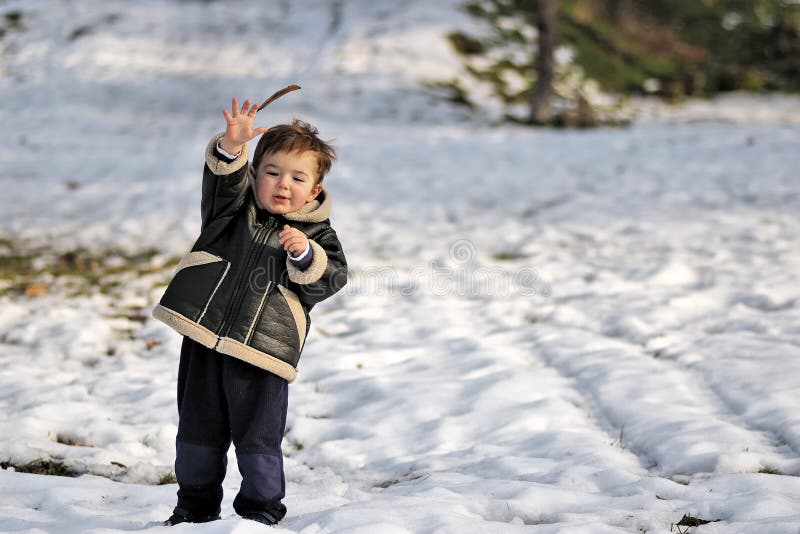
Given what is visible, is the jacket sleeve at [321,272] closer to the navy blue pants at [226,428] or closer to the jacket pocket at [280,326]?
the jacket pocket at [280,326]

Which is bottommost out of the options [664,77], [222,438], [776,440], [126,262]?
[126,262]

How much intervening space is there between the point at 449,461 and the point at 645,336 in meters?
2.52

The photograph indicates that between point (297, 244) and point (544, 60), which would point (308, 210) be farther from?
point (544, 60)

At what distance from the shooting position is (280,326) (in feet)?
10.2

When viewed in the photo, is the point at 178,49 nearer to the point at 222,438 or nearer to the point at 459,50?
the point at 459,50

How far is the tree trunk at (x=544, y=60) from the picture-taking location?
15.4m

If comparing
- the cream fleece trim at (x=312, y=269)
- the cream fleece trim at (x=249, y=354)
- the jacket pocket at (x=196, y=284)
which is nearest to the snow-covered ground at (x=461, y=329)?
the cream fleece trim at (x=249, y=354)

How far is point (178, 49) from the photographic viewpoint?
19.8 meters

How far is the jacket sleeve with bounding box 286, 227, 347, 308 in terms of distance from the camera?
3.01m

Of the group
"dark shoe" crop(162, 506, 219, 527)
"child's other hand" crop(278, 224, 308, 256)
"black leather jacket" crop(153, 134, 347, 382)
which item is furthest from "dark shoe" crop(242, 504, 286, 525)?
"child's other hand" crop(278, 224, 308, 256)

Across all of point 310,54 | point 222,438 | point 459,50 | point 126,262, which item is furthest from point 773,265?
point 310,54

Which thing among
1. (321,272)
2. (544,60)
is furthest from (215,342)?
(544,60)

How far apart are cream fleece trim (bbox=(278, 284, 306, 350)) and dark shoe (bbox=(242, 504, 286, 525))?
28.8 inches

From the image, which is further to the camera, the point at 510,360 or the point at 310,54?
the point at 310,54
